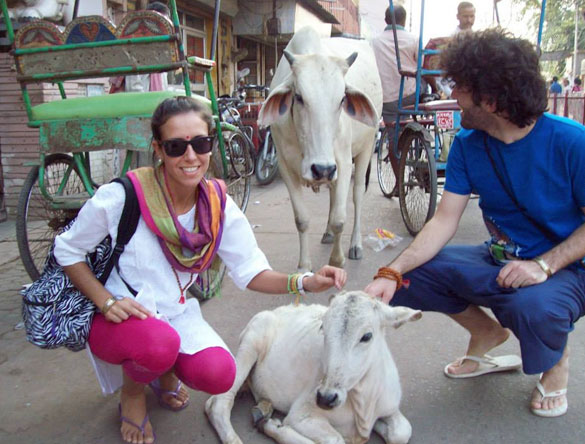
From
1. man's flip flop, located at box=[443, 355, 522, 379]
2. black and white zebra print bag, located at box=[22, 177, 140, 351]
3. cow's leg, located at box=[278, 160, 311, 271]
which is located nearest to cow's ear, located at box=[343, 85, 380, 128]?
cow's leg, located at box=[278, 160, 311, 271]

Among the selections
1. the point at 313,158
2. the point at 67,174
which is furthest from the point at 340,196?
the point at 67,174

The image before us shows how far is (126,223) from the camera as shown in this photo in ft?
7.63

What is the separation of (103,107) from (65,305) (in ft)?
5.32

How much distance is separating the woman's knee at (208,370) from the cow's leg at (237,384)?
0.21 m

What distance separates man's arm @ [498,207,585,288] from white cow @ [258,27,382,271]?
5.17ft

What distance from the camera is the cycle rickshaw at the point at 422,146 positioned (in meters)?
5.32

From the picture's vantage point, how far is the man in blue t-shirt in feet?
8.30

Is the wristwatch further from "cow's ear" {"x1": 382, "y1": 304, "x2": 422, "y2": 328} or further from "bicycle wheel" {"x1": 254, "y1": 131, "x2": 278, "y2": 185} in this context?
"bicycle wheel" {"x1": 254, "y1": 131, "x2": 278, "y2": 185}

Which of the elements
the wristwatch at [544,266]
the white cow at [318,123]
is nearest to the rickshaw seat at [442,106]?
the white cow at [318,123]

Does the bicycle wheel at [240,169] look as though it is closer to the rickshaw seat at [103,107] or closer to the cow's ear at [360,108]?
the cow's ear at [360,108]

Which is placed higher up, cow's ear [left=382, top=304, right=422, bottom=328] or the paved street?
cow's ear [left=382, top=304, right=422, bottom=328]

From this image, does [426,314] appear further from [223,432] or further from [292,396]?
[223,432]

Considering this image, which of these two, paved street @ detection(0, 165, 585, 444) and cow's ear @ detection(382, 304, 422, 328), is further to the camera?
paved street @ detection(0, 165, 585, 444)

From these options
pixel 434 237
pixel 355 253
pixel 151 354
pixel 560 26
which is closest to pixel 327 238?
pixel 355 253
